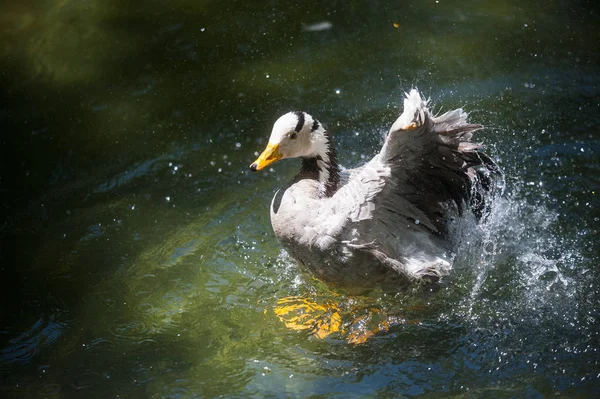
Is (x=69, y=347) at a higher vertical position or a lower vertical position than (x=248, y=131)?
lower

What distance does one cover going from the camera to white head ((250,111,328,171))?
4562 mm

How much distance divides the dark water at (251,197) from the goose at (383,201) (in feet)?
0.95

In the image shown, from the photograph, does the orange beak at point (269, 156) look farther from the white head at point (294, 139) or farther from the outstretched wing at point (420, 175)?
the outstretched wing at point (420, 175)

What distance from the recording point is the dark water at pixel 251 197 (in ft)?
13.6

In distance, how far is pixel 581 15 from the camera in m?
7.35

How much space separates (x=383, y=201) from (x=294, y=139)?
767mm

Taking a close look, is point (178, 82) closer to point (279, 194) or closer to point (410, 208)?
point (279, 194)

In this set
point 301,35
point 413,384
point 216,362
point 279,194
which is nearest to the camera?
point 413,384

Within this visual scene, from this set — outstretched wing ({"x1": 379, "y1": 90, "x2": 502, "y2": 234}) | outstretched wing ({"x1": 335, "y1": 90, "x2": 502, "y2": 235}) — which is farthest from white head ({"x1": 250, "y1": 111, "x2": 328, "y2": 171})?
outstretched wing ({"x1": 379, "y1": 90, "x2": 502, "y2": 234})

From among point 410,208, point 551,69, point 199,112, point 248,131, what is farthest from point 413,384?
point 551,69

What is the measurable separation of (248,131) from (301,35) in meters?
1.55

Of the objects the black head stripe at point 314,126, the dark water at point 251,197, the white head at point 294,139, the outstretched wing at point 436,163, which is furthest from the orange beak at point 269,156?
the dark water at point 251,197

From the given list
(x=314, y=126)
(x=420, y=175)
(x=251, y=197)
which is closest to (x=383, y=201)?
(x=420, y=175)

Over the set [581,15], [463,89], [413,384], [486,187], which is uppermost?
[581,15]
